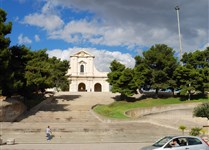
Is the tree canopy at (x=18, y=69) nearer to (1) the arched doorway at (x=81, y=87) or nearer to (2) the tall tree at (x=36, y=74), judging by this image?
(2) the tall tree at (x=36, y=74)

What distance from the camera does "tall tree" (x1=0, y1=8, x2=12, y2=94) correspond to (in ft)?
92.7

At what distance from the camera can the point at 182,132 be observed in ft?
88.4

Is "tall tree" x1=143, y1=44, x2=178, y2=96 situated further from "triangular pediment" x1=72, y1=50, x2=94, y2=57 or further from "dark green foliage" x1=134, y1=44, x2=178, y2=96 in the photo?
"triangular pediment" x1=72, y1=50, x2=94, y2=57

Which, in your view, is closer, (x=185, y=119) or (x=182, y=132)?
(x=182, y=132)

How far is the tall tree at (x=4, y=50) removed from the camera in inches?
1112

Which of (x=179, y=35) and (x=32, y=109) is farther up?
(x=179, y=35)

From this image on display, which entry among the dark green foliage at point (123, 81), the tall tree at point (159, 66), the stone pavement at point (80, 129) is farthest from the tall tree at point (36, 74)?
the tall tree at point (159, 66)

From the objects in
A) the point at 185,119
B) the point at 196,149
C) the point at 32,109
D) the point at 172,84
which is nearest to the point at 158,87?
the point at 172,84

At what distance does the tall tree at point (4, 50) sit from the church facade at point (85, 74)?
37864 mm

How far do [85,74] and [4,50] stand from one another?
134 ft

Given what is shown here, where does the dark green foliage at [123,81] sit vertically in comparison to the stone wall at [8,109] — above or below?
above

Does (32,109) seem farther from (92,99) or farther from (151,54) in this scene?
(151,54)

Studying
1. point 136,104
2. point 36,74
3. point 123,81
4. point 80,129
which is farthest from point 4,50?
point 136,104

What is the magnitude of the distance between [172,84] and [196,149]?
110ft
